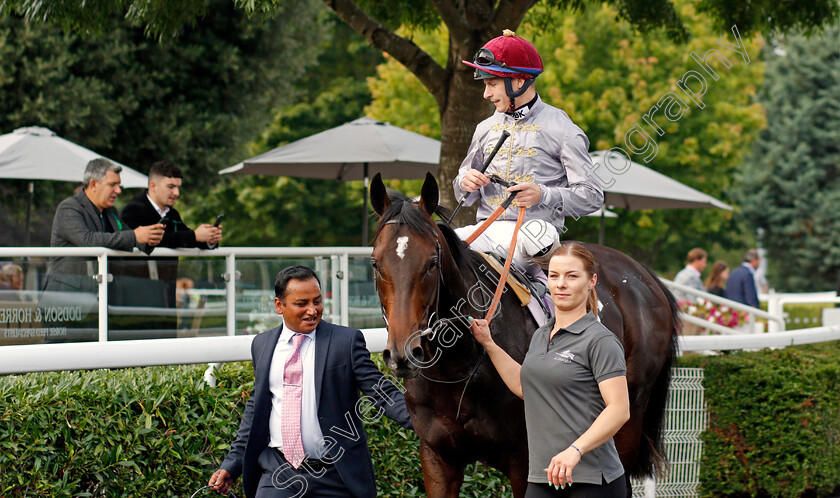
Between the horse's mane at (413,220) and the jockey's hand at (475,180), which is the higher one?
the jockey's hand at (475,180)

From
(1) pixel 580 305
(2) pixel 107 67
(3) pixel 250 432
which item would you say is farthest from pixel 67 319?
(2) pixel 107 67

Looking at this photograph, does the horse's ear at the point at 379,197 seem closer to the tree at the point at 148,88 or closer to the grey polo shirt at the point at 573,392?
the grey polo shirt at the point at 573,392

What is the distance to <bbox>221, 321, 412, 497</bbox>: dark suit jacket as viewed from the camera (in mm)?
3812

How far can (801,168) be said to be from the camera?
36.8 meters

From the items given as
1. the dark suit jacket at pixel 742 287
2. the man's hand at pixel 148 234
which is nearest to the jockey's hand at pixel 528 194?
the man's hand at pixel 148 234

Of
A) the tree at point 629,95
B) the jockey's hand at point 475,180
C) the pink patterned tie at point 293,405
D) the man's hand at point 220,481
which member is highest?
the tree at point 629,95

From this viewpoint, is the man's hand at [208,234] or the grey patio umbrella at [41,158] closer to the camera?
the man's hand at [208,234]

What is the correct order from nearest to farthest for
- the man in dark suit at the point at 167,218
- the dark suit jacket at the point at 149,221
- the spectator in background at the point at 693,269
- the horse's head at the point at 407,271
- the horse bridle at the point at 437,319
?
1. the horse's head at the point at 407,271
2. the horse bridle at the point at 437,319
3. the man in dark suit at the point at 167,218
4. the dark suit jacket at the point at 149,221
5. the spectator in background at the point at 693,269

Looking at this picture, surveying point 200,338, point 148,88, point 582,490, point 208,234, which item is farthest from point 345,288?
point 148,88

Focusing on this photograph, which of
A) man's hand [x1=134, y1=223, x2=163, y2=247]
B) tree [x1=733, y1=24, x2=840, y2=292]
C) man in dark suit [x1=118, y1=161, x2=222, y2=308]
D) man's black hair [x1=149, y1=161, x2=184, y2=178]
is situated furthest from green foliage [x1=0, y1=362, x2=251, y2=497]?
tree [x1=733, y1=24, x2=840, y2=292]

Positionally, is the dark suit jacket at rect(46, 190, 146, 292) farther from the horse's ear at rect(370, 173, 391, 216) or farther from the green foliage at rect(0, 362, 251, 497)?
the horse's ear at rect(370, 173, 391, 216)

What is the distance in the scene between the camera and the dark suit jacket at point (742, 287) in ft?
46.6

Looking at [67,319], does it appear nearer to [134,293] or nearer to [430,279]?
[134,293]

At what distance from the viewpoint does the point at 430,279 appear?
3645 millimetres
